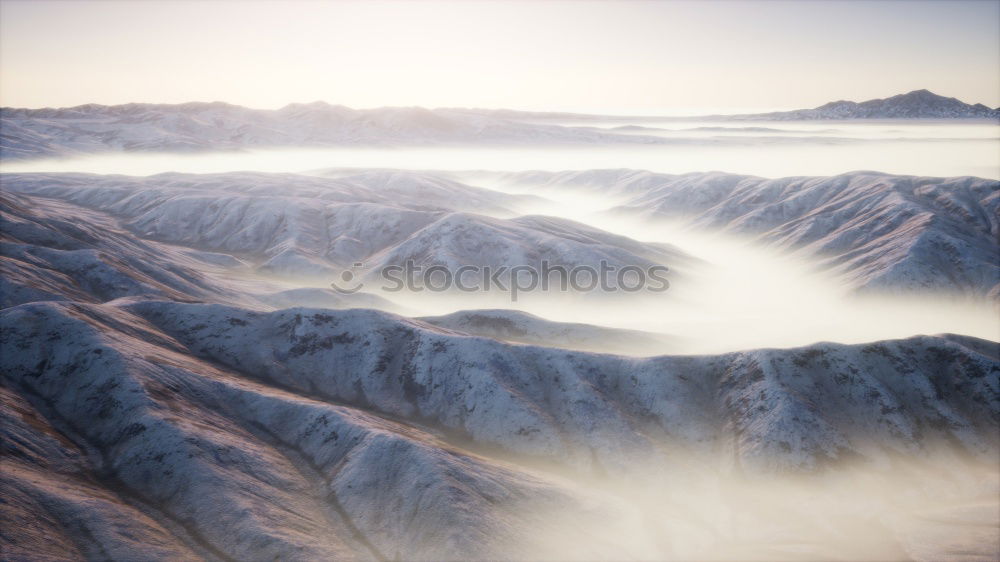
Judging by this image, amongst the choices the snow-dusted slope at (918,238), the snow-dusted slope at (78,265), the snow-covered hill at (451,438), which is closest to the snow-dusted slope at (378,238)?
the snow-dusted slope at (78,265)

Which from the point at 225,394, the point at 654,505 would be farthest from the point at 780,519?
the point at 225,394

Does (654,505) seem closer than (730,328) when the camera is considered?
Yes

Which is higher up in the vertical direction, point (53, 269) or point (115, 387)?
point (53, 269)

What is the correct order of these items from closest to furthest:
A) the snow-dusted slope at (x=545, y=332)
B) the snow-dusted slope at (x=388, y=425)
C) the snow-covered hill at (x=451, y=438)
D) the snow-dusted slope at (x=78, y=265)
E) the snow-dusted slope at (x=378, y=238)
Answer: the snow-dusted slope at (x=388, y=425)
the snow-covered hill at (x=451, y=438)
the snow-dusted slope at (x=78, y=265)
the snow-dusted slope at (x=545, y=332)
the snow-dusted slope at (x=378, y=238)

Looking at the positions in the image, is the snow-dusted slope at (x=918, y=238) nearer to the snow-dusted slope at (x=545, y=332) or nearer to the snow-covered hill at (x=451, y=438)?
the snow-covered hill at (x=451, y=438)

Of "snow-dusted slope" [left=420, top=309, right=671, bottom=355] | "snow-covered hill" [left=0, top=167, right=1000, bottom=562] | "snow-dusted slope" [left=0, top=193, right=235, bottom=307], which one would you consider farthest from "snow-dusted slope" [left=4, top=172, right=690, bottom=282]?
"snow-covered hill" [left=0, top=167, right=1000, bottom=562]

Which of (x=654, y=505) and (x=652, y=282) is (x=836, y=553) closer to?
(x=654, y=505)

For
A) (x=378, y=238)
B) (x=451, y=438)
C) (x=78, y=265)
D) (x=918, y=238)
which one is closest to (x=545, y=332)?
(x=451, y=438)

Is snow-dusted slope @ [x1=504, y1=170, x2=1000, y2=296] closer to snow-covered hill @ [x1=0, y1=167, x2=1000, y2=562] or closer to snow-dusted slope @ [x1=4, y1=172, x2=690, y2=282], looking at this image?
snow-dusted slope @ [x1=4, y1=172, x2=690, y2=282]
